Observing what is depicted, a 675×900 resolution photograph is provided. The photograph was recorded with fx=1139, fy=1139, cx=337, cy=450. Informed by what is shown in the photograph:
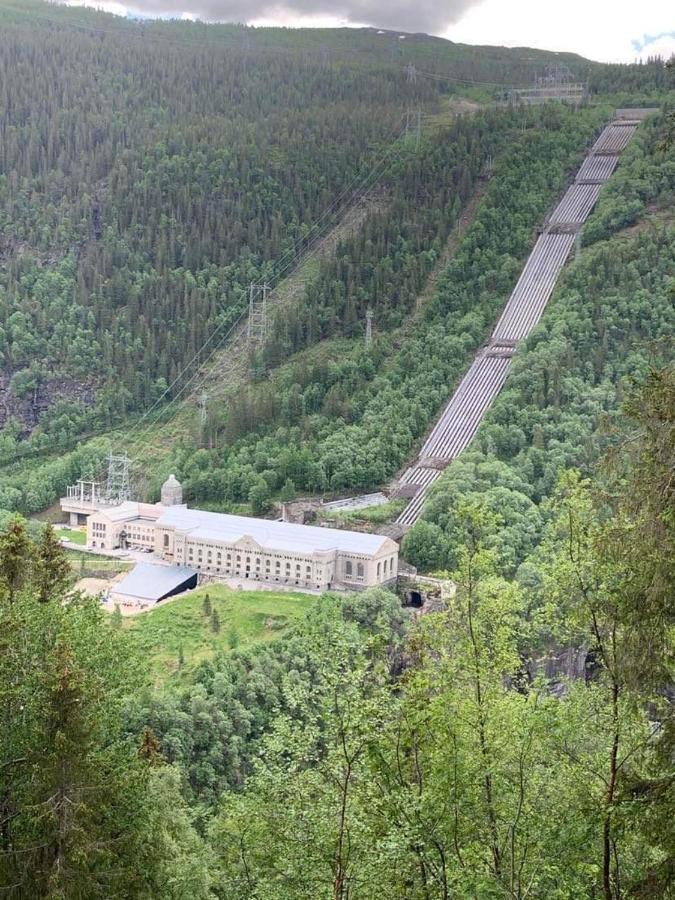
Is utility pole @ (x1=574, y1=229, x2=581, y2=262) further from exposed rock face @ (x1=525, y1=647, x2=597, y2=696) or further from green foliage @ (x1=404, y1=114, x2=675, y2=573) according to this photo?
exposed rock face @ (x1=525, y1=647, x2=597, y2=696)

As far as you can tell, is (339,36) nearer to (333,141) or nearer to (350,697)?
(333,141)

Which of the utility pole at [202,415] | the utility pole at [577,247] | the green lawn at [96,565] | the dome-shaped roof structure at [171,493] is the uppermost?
the utility pole at [577,247]

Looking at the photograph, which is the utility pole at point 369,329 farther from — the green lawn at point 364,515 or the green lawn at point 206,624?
the green lawn at point 206,624

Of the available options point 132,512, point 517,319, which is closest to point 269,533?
point 132,512

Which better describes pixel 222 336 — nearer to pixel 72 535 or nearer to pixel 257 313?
pixel 257 313

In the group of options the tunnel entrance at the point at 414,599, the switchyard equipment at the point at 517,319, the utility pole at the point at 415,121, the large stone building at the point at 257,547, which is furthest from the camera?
the utility pole at the point at 415,121

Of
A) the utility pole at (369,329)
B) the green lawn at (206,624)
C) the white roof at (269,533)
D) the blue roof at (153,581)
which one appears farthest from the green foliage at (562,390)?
the blue roof at (153,581)
